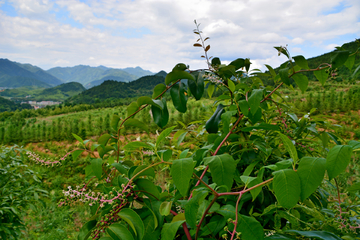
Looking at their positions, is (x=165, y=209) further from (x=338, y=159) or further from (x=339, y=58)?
(x=339, y=58)

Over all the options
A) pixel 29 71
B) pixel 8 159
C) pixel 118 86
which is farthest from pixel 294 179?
pixel 29 71

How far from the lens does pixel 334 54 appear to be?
2.34 feet

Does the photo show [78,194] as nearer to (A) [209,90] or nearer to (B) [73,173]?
(A) [209,90]

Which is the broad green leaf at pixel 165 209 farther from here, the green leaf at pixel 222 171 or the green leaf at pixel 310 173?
the green leaf at pixel 310 173

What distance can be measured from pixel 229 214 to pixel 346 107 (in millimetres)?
7312

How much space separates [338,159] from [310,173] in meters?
0.06

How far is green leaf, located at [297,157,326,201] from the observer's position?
0.38m

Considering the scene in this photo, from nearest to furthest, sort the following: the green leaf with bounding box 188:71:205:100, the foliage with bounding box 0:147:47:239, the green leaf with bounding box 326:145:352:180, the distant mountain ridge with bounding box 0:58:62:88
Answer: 1. the green leaf with bounding box 326:145:352:180
2. the green leaf with bounding box 188:71:205:100
3. the foliage with bounding box 0:147:47:239
4. the distant mountain ridge with bounding box 0:58:62:88

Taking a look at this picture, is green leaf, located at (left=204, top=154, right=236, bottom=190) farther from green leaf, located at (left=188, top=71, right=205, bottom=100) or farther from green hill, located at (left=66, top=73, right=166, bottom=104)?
green hill, located at (left=66, top=73, right=166, bottom=104)

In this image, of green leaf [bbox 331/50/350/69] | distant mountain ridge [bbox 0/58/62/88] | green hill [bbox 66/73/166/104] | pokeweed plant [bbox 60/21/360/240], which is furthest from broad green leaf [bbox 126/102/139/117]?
distant mountain ridge [bbox 0/58/62/88]

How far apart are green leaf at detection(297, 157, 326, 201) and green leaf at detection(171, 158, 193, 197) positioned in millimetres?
240

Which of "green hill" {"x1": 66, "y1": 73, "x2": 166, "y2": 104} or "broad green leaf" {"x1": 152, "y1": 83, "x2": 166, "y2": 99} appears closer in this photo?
"broad green leaf" {"x1": 152, "y1": 83, "x2": 166, "y2": 99}

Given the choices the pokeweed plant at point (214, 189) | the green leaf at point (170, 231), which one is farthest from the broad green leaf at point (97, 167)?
the green leaf at point (170, 231)

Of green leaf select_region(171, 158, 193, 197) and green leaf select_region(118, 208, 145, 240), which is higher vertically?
green leaf select_region(171, 158, 193, 197)
